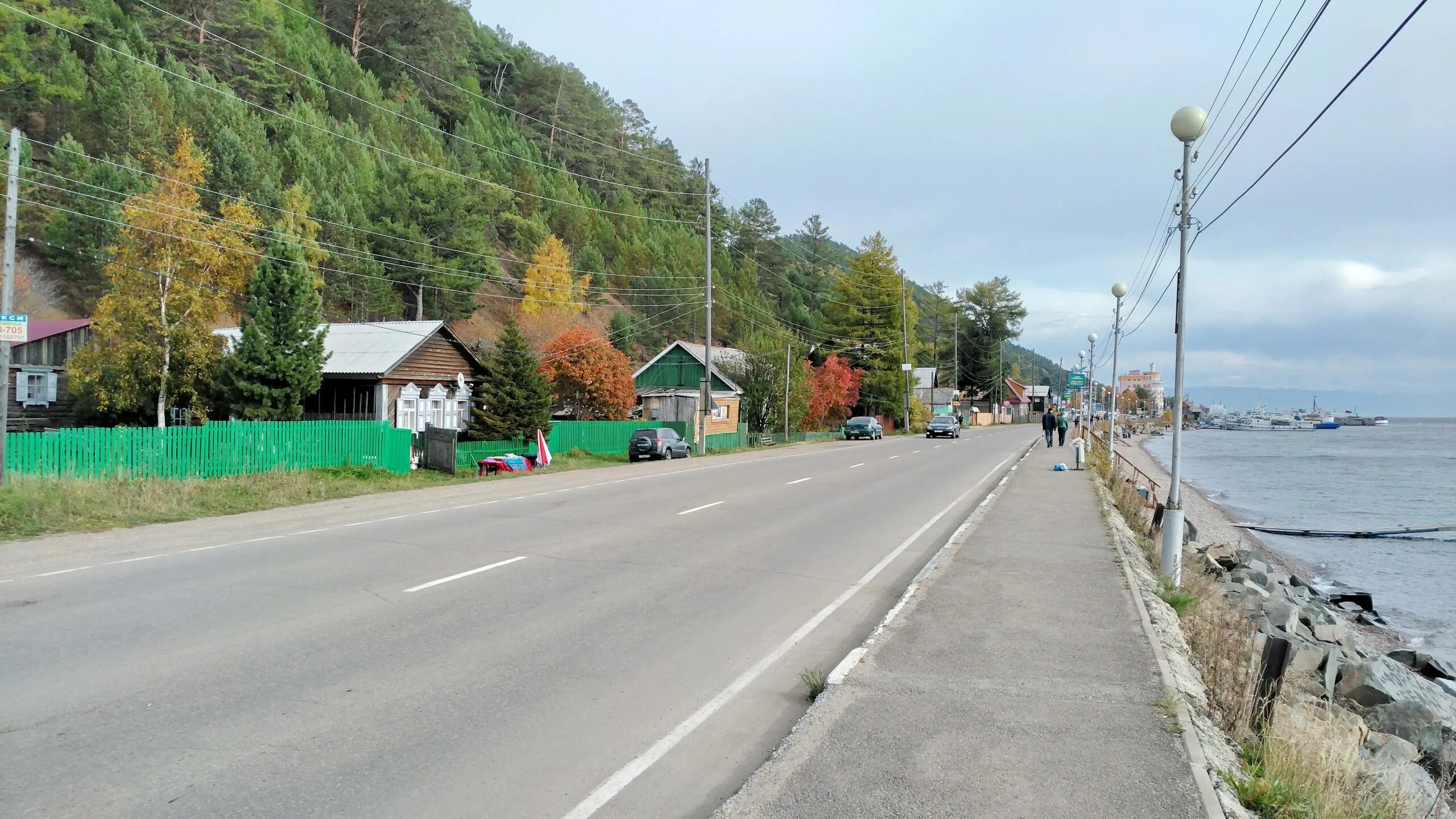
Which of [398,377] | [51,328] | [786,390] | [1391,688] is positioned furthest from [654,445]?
[51,328]

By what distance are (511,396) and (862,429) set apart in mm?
29871

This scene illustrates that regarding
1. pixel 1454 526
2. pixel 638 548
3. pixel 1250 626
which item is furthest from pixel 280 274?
pixel 1454 526

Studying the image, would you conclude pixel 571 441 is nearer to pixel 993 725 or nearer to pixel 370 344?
pixel 370 344

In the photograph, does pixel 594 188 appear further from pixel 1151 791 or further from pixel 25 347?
pixel 1151 791

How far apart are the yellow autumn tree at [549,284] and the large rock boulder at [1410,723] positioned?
58.6m

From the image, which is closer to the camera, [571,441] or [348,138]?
[571,441]

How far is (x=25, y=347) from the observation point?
3916 centimetres

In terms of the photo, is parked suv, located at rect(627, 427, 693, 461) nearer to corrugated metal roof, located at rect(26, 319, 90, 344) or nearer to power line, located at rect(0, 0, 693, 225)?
corrugated metal roof, located at rect(26, 319, 90, 344)

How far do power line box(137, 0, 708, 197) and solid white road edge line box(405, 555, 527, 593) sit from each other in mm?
39048

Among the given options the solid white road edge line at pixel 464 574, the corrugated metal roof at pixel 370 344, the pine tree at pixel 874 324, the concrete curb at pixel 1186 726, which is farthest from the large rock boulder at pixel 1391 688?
the pine tree at pixel 874 324

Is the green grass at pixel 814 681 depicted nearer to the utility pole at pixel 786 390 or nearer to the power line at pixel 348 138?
the power line at pixel 348 138

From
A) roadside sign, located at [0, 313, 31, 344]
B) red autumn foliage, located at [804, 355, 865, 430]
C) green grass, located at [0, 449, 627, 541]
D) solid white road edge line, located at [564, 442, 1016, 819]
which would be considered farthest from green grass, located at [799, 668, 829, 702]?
red autumn foliage, located at [804, 355, 865, 430]

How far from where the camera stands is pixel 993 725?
211 inches

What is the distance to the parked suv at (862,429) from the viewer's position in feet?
186
